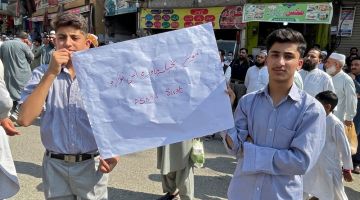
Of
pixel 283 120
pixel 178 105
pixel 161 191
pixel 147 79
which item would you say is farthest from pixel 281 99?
pixel 161 191

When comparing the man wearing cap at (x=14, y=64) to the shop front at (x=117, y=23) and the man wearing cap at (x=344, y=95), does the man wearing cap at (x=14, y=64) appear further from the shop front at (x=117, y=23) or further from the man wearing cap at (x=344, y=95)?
the shop front at (x=117, y=23)

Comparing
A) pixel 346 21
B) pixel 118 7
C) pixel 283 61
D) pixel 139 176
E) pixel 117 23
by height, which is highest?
pixel 118 7

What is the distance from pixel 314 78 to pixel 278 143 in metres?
3.70

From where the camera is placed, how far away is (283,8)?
35.0 ft

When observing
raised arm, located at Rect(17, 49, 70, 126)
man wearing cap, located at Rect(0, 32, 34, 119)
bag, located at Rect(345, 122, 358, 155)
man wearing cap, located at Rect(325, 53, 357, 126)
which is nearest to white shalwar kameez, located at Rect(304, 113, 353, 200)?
bag, located at Rect(345, 122, 358, 155)

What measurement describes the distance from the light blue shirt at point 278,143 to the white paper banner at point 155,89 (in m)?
0.17

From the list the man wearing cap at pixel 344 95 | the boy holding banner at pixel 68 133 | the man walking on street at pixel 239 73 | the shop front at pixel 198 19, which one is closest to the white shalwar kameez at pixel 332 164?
the man wearing cap at pixel 344 95

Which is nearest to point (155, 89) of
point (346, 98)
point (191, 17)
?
point (346, 98)

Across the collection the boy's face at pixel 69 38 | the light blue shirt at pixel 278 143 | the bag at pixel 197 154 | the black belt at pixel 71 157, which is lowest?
the bag at pixel 197 154

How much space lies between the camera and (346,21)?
442 inches

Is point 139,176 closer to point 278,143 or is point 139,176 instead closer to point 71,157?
point 71,157

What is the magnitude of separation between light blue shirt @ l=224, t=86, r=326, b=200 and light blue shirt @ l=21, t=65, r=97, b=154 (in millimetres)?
894

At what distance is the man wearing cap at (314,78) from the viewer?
5.28 metres

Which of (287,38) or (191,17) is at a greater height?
(191,17)
